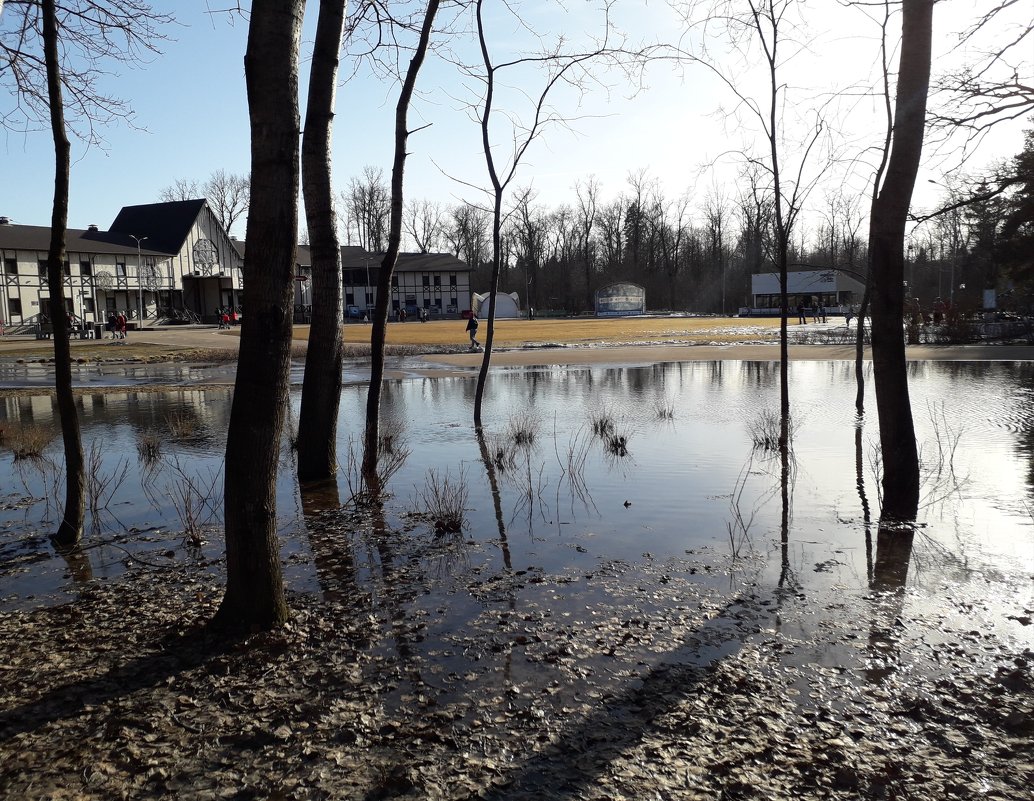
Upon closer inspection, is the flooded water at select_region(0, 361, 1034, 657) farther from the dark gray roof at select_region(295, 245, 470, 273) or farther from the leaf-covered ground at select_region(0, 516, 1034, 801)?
the dark gray roof at select_region(295, 245, 470, 273)

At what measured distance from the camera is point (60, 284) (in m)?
7.07

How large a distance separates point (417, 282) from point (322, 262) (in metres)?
96.0

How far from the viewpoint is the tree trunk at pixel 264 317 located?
482 centimetres

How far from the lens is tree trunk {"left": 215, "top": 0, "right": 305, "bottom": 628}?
190 inches

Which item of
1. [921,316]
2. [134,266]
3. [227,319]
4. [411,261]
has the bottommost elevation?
[921,316]

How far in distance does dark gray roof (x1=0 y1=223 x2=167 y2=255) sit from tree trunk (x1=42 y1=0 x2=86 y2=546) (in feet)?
201

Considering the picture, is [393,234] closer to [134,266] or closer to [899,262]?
[899,262]

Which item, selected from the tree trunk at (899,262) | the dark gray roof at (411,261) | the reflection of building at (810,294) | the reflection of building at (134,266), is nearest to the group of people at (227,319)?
the reflection of building at (134,266)

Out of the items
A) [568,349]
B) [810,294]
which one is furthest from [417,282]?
[568,349]

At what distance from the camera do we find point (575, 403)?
20.4 m

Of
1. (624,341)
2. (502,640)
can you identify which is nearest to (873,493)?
(502,640)

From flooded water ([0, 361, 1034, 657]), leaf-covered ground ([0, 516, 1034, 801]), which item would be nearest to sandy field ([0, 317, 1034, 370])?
flooded water ([0, 361, 1034, 657])

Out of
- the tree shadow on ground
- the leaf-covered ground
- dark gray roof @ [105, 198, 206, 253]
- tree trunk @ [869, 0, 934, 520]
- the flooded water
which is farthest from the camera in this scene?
dark gray roof @ [105, 198, 206, 253]

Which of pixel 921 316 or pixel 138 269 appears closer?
pixel 921 316
